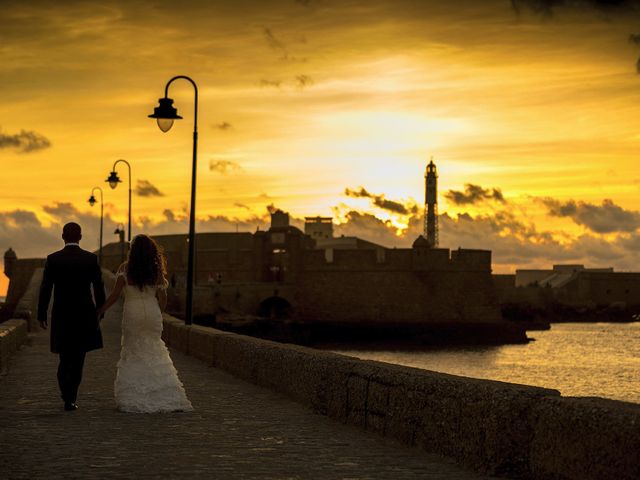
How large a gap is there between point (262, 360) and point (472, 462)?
19.4 ft

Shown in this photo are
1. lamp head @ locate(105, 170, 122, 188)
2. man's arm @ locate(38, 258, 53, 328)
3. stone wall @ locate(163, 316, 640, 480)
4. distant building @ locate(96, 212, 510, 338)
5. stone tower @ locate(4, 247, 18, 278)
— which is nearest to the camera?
stone wall @ locate(163, 316, 640, 480)

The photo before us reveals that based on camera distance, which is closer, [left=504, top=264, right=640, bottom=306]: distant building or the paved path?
the paved path

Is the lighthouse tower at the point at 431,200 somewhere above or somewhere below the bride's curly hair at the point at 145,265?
above

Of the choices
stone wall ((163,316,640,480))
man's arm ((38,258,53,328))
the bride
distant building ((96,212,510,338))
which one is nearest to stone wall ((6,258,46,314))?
distant building ((96,212,510,338))

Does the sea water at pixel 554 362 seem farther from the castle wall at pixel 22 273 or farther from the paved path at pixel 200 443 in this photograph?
the paved path at pixel 200 443

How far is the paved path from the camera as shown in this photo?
702 centimetres

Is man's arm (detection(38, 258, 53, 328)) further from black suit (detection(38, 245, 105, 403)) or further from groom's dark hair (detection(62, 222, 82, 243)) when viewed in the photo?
groom's dark hair (detection(62, 222, 82, 243))

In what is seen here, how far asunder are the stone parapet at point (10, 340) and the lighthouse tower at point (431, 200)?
119 m

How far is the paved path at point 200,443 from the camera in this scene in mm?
7016

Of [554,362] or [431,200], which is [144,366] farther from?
[431,200]

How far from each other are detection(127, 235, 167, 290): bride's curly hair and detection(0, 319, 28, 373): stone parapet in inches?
208

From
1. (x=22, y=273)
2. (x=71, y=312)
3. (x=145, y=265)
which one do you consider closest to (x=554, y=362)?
(x=22, y=273)

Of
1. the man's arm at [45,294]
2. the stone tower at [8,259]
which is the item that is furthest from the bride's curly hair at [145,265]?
the stone tower at [8,259]

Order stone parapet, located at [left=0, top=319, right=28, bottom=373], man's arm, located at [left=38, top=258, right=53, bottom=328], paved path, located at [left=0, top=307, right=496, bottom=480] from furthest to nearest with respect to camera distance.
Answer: stone parapet, located at [left=0, top=319, right=28, bottom=373]
man's arm, located at [left=38, top=258, right=53, bottom=328]
paved path, located at [left=0, top=307, right=496, bottom=480]
